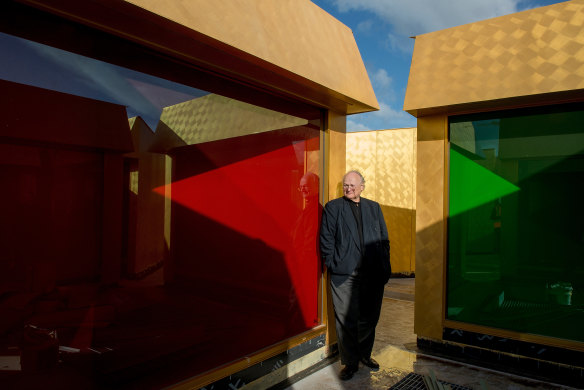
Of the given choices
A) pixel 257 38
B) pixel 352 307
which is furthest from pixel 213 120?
pixel 352 307

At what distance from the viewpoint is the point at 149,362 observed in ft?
8.88

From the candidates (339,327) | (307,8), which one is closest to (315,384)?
(339,327)

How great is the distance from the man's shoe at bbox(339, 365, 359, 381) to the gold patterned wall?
4.87 meters

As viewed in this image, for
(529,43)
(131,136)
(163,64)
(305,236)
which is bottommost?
(305,236)

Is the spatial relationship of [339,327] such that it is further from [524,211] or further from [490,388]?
[524,211]

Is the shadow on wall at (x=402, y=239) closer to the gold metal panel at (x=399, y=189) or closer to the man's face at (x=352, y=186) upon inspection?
the gold metal panel at (x=399, y=189)

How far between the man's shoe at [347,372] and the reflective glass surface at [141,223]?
0.50m

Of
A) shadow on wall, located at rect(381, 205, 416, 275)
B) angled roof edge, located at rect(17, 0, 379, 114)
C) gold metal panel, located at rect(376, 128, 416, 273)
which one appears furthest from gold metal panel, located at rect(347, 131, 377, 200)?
angled roof edge, located at rect(17, 0, 379, 114)

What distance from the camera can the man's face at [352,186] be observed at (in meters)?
3.51

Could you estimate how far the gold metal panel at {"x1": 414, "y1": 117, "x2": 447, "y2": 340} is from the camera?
4.07m

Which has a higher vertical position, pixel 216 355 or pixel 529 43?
pixel 529 43

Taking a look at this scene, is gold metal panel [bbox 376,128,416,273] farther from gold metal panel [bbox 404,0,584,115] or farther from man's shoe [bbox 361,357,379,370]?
man's shoe [bbox 361,357,379,370]

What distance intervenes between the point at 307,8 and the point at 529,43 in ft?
6.76

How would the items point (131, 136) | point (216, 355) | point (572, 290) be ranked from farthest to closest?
point (572, 290) < point (216, 355) < point (131, 136)
